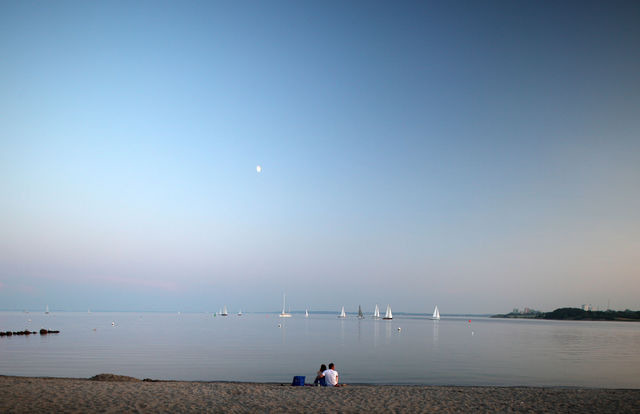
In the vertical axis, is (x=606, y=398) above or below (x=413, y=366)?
above

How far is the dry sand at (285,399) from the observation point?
63.3 ft

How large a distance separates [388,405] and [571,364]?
37984 mm

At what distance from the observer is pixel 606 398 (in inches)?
934

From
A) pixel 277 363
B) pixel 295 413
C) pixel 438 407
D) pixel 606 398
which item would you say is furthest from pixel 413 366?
pixel 295 413

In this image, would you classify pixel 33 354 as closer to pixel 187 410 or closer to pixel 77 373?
pixel 77 373

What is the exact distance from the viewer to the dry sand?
19.3 metres

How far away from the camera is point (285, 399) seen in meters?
22.2

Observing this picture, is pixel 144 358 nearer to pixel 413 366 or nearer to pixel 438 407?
pixel 413 366

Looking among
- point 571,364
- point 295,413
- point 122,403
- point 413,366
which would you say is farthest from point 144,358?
point 571,364

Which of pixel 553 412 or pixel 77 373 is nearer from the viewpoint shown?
pixel 553 412

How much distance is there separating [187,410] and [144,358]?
34989mm

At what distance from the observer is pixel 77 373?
36969mm

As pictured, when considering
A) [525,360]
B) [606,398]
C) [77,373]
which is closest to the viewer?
[606,398]

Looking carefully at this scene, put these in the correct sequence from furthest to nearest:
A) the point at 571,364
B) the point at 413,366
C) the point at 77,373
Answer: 1. the point at 571,364
2. the point at 413,366
3. the point at 77,373
